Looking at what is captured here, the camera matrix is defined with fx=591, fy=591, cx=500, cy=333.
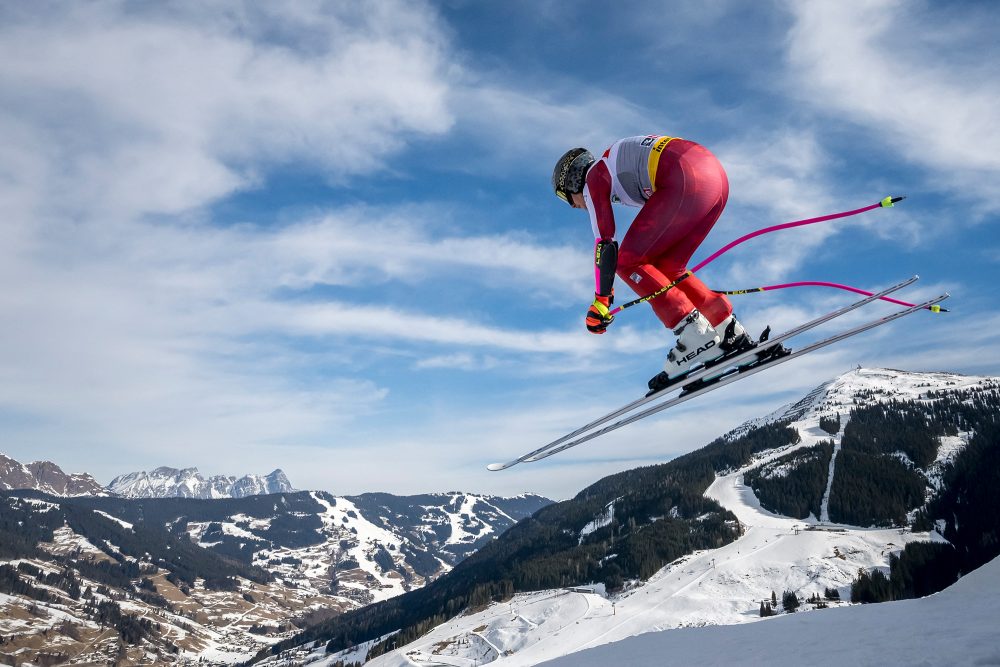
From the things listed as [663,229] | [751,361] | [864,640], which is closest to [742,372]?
[751,361]

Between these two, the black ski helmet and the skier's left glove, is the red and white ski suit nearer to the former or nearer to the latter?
the black ski helmet

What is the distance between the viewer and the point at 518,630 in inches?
5015

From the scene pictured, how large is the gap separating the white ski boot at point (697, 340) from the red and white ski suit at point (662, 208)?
111 mm

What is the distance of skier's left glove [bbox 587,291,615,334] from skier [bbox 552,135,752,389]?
1 centimetres

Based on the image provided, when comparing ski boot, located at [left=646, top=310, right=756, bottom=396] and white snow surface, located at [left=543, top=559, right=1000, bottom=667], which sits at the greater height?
ski boot, located at [left=646, top=310, right=756, bottom=396]

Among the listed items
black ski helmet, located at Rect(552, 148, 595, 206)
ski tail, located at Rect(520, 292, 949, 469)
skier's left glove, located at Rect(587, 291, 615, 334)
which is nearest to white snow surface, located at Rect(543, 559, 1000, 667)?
ski tail, located at Rect(520, 292, 949, 469)

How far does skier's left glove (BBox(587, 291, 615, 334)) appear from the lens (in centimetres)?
689

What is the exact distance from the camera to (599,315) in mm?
6891

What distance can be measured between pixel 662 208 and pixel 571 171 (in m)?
1.26

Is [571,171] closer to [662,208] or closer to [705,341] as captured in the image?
[662,208]

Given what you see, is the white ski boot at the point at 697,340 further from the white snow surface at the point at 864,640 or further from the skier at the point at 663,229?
the white snow surface at the point at 864,640

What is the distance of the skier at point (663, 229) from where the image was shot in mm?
6945

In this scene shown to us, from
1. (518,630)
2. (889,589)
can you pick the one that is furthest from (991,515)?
(518,630)

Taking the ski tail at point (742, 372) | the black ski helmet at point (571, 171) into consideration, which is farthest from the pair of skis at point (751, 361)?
the black ski helmet at point (571, 171)
